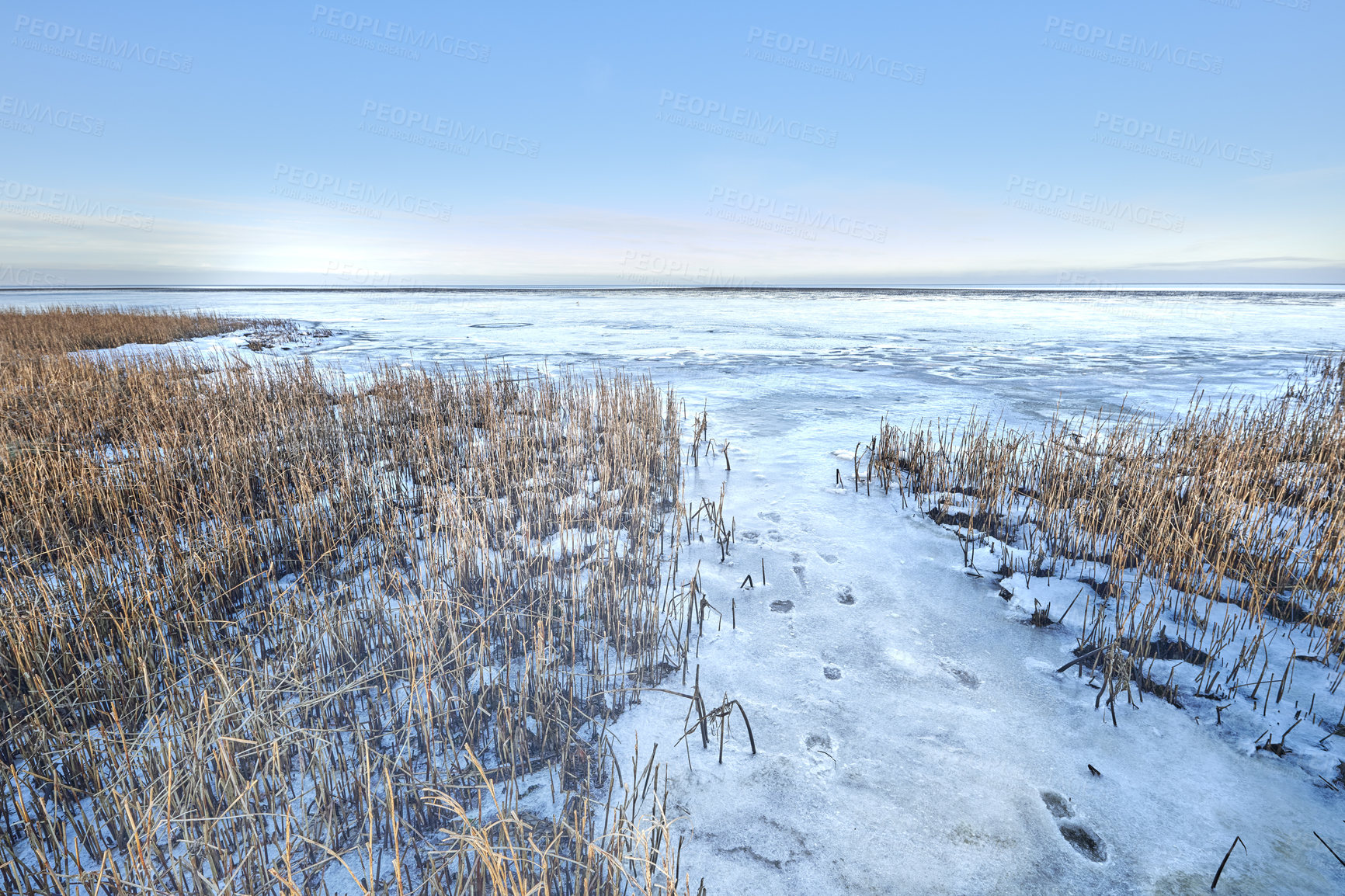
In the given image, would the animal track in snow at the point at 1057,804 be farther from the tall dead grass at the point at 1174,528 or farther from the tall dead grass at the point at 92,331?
the tall dead grass at the point at 92,331

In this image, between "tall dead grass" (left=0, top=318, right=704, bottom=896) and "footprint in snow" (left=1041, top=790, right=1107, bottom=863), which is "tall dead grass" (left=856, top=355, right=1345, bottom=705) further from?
"tall dead grass" (left=0, top=318, right=704, bottom=896)

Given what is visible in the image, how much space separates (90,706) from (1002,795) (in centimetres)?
355

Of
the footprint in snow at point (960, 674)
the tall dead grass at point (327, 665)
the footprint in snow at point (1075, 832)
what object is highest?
the tall dead grass at point (327, 665)

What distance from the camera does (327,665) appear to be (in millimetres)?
2613

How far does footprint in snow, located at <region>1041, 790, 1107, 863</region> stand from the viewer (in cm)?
192

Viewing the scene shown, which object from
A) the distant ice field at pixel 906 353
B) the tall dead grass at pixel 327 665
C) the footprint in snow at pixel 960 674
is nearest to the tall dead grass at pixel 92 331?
the distant ice field at pixel 906 353

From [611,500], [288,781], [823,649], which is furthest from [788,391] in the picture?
[288,781]

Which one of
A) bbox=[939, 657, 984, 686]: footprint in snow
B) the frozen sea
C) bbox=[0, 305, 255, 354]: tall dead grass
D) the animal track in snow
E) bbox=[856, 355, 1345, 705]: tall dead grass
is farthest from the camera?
bbox=[0, 305, 255, 354]: tall dead grass

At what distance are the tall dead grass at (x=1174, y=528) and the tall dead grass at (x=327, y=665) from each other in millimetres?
2220

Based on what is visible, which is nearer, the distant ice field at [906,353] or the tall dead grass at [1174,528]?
the tall dead grass at [1174,528]

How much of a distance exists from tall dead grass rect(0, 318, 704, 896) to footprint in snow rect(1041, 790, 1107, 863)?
4.26ft

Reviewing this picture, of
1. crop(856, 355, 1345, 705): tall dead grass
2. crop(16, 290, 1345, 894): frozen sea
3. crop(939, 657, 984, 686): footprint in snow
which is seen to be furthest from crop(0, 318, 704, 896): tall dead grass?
crop(856, 355, 1345, 705): tall dead grass

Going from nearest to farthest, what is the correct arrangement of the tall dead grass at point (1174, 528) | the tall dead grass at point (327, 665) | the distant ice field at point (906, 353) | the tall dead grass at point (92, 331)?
1. the tall dead grass at point (327, 665)
2. the tall dead grass at point (1174, 528)
3. the distant ice field at point (906, 353)
4. the tall dead grass at point (92, 331)

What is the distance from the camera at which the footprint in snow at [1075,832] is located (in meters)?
1.92
